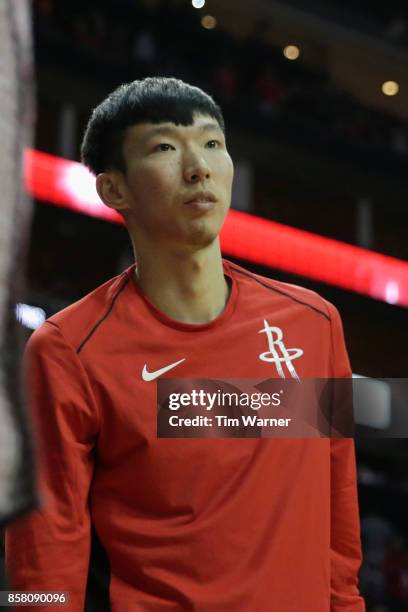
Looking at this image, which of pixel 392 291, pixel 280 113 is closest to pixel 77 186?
pixel 280 113

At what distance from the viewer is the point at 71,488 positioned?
0.82 m

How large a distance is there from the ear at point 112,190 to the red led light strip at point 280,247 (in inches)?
147

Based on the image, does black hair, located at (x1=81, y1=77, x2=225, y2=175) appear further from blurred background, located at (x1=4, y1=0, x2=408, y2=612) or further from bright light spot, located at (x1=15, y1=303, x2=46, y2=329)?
blurred background, located at (x1=4, y1=0, x2=408, y2=612)

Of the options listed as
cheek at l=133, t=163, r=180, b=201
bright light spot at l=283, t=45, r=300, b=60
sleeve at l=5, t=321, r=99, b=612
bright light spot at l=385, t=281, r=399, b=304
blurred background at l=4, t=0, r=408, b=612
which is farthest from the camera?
bright light spot at l=283, t=45, r=300, b=60

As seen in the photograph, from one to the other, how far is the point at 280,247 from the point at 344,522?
4.39m

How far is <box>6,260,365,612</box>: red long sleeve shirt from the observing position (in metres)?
0.80

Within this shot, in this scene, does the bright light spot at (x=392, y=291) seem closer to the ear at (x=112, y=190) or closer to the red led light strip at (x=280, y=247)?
the red led light strip at (x=280, y=247)

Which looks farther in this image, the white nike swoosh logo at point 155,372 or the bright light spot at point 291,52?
the bright light spot at point 291,52

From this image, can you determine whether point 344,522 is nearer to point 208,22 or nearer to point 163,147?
point 163,147

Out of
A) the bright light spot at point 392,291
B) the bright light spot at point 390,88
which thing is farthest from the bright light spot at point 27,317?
the bright light spot at point 390,88

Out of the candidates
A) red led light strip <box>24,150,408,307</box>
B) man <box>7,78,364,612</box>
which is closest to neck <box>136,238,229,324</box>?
man <box>7,78,364,612</box>

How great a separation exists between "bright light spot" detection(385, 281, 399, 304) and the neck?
4663 millimetres

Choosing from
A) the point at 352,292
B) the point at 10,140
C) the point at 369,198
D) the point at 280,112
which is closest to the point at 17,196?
the point at 10,140

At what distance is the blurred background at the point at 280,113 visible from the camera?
207 inches
